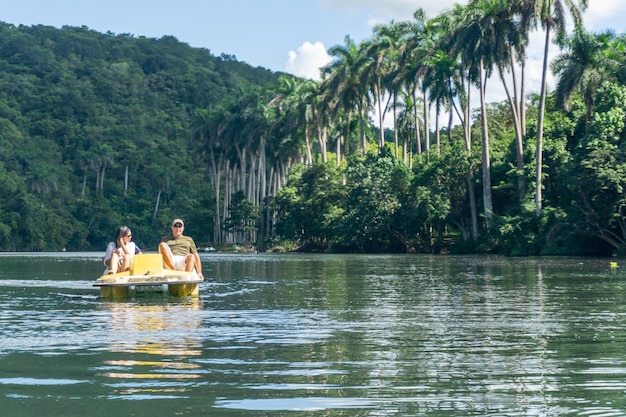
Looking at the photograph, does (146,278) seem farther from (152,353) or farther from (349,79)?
(349,79)

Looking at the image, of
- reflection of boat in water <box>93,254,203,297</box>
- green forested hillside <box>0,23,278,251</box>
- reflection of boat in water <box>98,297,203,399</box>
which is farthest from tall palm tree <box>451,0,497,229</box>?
green forested hillside <box>0,23,278,251</box>

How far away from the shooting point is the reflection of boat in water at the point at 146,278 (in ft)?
72.1

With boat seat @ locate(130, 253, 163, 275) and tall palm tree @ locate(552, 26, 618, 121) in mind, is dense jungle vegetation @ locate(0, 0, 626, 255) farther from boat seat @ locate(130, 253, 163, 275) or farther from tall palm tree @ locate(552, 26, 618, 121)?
boat seat @ locate(130, 253, 163, 275)

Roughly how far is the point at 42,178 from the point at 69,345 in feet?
444

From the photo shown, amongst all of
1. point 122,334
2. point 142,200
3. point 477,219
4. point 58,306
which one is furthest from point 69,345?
point 142,200

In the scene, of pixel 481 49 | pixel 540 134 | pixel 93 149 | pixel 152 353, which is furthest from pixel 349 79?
pixel 152 353

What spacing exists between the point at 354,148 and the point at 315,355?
4581 inches

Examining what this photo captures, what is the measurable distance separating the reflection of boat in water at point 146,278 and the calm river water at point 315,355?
0.41 metres

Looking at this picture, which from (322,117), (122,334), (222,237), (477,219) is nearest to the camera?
(122,334)

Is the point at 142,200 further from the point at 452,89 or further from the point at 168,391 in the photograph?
the point at 168,391

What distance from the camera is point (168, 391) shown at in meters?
9.51

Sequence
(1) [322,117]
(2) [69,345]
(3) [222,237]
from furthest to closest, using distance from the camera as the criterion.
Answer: (3) [222,237], (1) [322,117], (2) [69,345]

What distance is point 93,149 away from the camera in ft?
525

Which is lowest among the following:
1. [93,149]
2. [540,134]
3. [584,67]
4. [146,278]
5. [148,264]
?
[146,278]
